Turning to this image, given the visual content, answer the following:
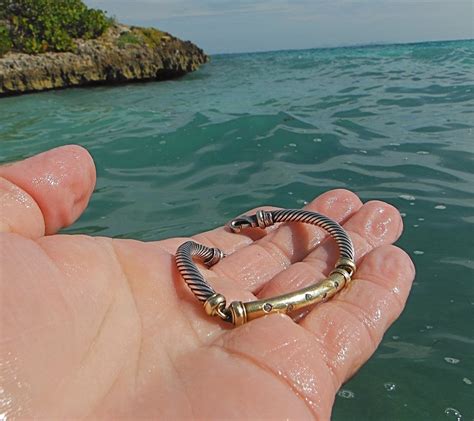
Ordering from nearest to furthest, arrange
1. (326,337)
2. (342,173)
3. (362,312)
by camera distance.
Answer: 1. (326,337)
2. (362,312)
3. (342,173)

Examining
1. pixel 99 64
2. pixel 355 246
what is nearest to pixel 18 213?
pixel 355 246

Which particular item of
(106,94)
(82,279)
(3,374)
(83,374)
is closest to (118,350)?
(83,374)

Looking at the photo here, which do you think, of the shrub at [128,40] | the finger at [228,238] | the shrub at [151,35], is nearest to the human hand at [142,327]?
the finger at [228,238]

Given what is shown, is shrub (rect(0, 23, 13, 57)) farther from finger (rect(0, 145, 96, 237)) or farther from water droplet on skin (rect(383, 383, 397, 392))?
water droplet on skin (rect(383, 383, 397, 392))

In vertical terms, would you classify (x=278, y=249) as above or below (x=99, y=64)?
below

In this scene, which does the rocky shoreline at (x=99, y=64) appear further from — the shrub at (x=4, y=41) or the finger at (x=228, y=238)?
the finger at (x=228, y=238)

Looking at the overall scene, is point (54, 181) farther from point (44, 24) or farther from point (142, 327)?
point (44, 24)

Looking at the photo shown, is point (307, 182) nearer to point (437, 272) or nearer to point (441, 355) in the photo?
point (437, 272)
